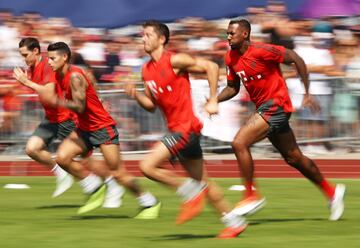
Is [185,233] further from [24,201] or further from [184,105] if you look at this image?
[24,201]

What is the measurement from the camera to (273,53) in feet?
36.7

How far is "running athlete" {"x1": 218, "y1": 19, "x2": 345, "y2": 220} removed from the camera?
1116 cm

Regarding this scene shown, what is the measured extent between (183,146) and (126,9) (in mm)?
11106

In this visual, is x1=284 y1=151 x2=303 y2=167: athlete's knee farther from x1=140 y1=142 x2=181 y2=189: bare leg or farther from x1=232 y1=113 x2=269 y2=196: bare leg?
x1=140 y1=142 x2=181 y2=189: bare leg

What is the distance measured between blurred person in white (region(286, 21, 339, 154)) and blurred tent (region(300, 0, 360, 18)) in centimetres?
35

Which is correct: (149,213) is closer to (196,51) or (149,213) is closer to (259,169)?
(259,169)

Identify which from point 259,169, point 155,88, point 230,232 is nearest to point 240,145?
point 155,88

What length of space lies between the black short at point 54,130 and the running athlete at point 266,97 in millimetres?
2759

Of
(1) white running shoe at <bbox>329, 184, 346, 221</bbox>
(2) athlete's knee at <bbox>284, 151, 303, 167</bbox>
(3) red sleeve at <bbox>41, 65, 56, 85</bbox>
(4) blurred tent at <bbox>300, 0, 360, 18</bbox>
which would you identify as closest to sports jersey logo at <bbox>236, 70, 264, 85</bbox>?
(2) athlete's knee at <bbox>284, 151, 303, 167</bbox>

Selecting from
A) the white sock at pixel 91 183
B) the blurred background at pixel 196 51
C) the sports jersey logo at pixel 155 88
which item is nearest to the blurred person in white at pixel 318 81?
the blurred background at pixel 196 51

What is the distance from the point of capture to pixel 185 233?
1035 centimetres

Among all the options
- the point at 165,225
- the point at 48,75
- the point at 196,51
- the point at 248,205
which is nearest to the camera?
the point at 248,205

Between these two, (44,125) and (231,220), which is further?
(44,125)

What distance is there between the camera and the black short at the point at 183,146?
32.8 feet
